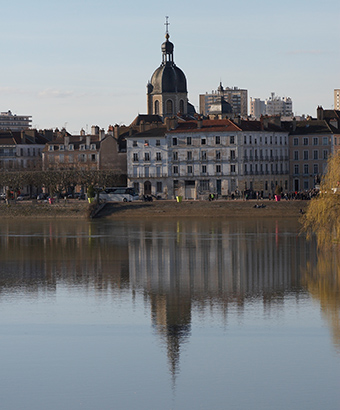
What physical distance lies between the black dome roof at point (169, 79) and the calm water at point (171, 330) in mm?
92780

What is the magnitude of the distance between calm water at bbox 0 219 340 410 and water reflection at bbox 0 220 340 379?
0.10 metres

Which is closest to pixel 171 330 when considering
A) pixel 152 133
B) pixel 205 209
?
pixel 205 209

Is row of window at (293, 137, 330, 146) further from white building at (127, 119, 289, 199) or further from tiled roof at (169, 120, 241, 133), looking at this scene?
tiled roof at (169, 120, 241, 133)

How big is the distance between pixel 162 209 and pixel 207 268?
1825 inches

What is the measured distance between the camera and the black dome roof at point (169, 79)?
142375 mm

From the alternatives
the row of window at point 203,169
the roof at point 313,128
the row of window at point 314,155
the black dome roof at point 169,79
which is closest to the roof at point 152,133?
the row of window at point 203,169

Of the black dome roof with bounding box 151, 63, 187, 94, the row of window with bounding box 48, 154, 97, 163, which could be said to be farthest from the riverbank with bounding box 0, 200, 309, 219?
the black dome roof with bounding box 151, 63, 187, 94

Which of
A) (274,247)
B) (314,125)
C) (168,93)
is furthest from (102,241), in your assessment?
(168,93)

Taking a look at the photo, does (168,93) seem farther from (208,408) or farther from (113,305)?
(208,408)

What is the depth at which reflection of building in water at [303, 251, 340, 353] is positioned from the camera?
30.0 meters

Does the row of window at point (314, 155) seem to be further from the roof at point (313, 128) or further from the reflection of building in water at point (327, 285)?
the reflection of building in water at point (327, 285)

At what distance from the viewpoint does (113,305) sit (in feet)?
109

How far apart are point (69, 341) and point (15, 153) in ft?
343

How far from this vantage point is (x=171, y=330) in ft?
93.6
